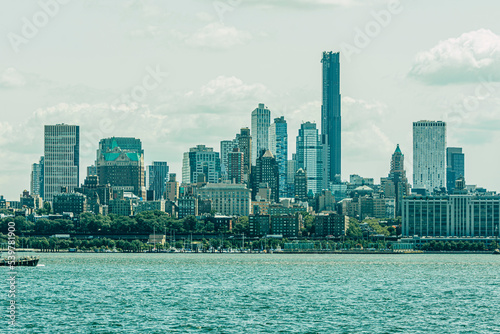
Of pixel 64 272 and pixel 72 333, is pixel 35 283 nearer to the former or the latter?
pixel 64 272

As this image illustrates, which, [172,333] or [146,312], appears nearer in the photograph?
[172,333]

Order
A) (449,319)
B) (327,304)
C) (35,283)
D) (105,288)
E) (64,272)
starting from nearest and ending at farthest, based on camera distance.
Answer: (449,319)
(327,304)
(105,288)
(35,283)
(64,272)

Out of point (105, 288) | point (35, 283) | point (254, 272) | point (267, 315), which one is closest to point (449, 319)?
point (267, 315)

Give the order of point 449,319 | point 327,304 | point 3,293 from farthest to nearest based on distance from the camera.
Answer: point 3,293 → point 327,304 → point 449,319

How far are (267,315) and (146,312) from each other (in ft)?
38.0

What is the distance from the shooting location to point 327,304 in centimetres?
11750

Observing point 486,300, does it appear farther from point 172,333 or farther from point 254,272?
point 254,272

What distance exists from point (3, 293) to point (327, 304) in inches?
1453

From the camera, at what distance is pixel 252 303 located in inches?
4653

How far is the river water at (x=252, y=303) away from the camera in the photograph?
3834 inches

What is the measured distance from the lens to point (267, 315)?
10575 centimetres

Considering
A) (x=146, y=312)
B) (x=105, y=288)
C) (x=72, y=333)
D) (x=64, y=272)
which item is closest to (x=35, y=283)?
(x=105, y=288)

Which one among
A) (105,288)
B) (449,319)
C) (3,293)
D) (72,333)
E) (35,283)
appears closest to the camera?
(72,333)

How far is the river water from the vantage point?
97.4 metres
